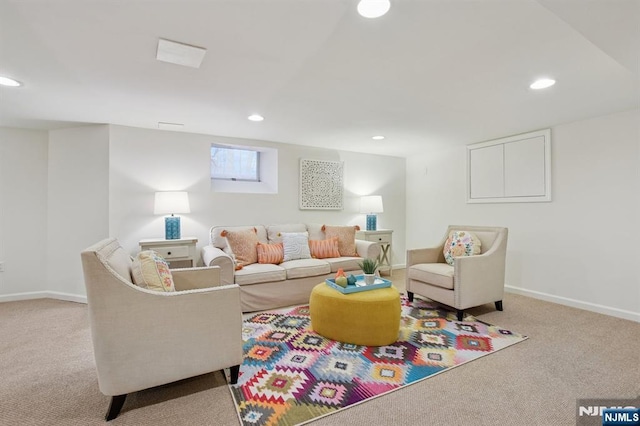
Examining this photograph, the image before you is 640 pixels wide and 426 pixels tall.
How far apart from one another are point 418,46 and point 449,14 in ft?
0.96

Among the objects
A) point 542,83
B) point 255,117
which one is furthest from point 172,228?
point 542,83

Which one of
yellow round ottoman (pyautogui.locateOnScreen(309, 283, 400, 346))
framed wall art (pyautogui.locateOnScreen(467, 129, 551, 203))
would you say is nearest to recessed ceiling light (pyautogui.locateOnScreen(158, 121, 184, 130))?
yellow round ottoman (pyautogui.locateOnScreen(309, 283, 400, 346))

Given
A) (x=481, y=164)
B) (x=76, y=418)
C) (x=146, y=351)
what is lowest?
(x=76, y=418)

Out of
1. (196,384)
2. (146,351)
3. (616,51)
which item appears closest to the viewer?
(146,351)

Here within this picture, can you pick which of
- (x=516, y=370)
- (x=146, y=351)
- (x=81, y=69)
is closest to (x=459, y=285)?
(x=516, y=370)

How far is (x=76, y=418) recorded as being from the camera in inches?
60.7

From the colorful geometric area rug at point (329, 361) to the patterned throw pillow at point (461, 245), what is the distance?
687mm

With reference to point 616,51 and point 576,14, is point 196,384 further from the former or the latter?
point 616,51

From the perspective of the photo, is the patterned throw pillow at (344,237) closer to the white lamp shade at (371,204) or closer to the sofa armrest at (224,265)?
the white lamp shade at (371,204)

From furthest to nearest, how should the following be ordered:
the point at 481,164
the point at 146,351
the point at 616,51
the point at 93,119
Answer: the point at 481,164 → the point at 93,119 → the point at 616,51 → the point at 146,351

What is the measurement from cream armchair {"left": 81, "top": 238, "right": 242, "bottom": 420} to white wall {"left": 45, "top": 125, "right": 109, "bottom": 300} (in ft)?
6.90

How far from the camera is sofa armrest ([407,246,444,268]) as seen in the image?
133 inches

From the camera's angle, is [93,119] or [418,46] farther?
[93,119]

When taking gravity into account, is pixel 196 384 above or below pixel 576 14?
below
